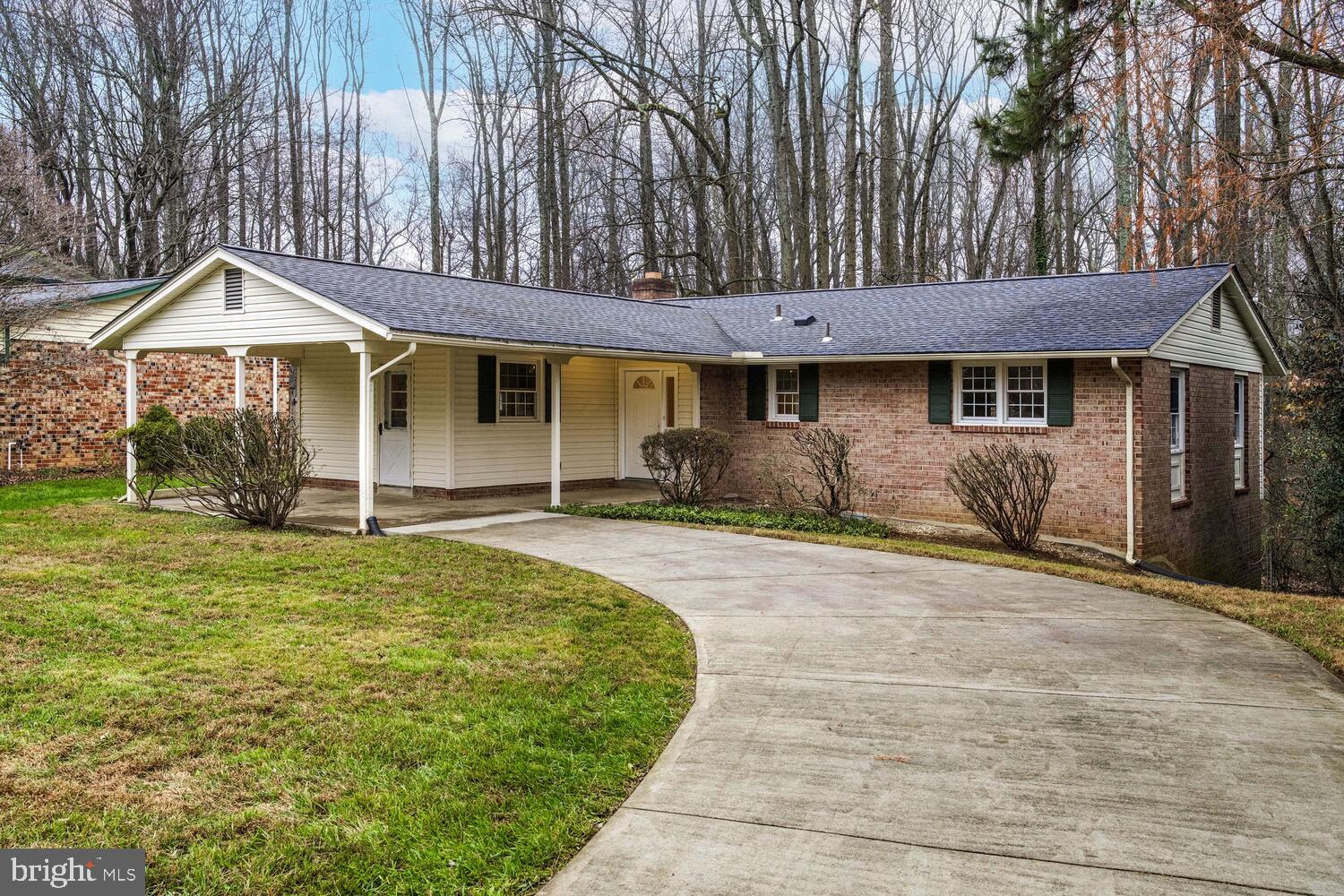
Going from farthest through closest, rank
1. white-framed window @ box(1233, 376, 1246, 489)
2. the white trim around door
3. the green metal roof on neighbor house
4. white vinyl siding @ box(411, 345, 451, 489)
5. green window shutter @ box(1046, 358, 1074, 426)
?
the white trim around door, white-framed window @ box(1233, 376, 1246, 489), white vinyl siding @ box(411, 345, 451, 489), green window shutter @ box(1046, 358, 1074, 426), the green metal roof on neighbor house

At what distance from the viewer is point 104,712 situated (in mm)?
4785

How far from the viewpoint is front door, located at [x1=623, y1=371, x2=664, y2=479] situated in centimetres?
1773

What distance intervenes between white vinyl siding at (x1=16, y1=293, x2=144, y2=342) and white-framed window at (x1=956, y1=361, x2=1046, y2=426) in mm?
15671

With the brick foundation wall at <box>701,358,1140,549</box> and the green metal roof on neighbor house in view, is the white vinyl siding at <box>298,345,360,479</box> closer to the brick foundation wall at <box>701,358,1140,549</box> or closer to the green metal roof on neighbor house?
the green metal roof on neighbor house

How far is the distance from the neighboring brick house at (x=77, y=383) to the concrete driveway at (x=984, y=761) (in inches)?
588

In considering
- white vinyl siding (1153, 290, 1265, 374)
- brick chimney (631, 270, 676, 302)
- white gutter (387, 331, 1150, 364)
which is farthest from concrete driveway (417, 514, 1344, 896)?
brick chimney (631, 270, 676, 302)

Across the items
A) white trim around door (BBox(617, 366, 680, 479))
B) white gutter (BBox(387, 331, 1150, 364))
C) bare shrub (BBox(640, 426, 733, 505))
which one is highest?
white gutter (BBox(387, 331, 1150, 364))

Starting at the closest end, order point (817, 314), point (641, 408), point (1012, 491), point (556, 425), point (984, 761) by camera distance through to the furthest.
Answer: point (984, 761) → point (1012, 491) → point (556, 425) → point (817, 314) → point (641, 408)

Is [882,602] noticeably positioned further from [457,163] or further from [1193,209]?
[457,163]

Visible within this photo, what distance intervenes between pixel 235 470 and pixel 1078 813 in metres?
10.1

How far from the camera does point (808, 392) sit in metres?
15.7

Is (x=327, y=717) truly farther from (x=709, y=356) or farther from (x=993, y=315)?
(x=993, y=315)

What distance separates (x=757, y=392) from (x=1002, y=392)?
14.2ft

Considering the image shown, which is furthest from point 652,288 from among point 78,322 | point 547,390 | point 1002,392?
point 78,322
